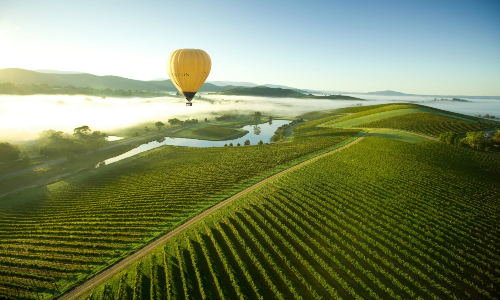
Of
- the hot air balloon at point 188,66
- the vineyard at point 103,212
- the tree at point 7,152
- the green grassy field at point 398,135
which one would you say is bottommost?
the vineyard at point 103,212

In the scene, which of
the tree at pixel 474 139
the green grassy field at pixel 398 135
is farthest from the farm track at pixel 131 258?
the tree at pixel 474 139

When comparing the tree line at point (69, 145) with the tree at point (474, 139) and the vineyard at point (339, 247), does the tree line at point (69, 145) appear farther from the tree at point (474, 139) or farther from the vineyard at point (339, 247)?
the tree at point (474, 139)

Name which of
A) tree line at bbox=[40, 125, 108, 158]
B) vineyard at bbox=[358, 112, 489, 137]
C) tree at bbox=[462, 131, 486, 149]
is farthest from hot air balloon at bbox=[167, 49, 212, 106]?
vineyard at bbox=[358, 112, 489, 137]

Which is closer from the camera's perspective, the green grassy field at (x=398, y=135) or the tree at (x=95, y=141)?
the green grassy field at (x=398, y=135)

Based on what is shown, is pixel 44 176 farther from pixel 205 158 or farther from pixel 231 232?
pixel 231 232

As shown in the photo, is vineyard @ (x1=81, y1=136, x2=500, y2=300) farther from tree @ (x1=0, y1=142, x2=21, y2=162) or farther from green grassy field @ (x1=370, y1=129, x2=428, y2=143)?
tree @ (x1=0, y1=142, x2=21, y2=162)

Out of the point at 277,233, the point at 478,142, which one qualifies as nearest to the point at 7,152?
the point at 277,233
